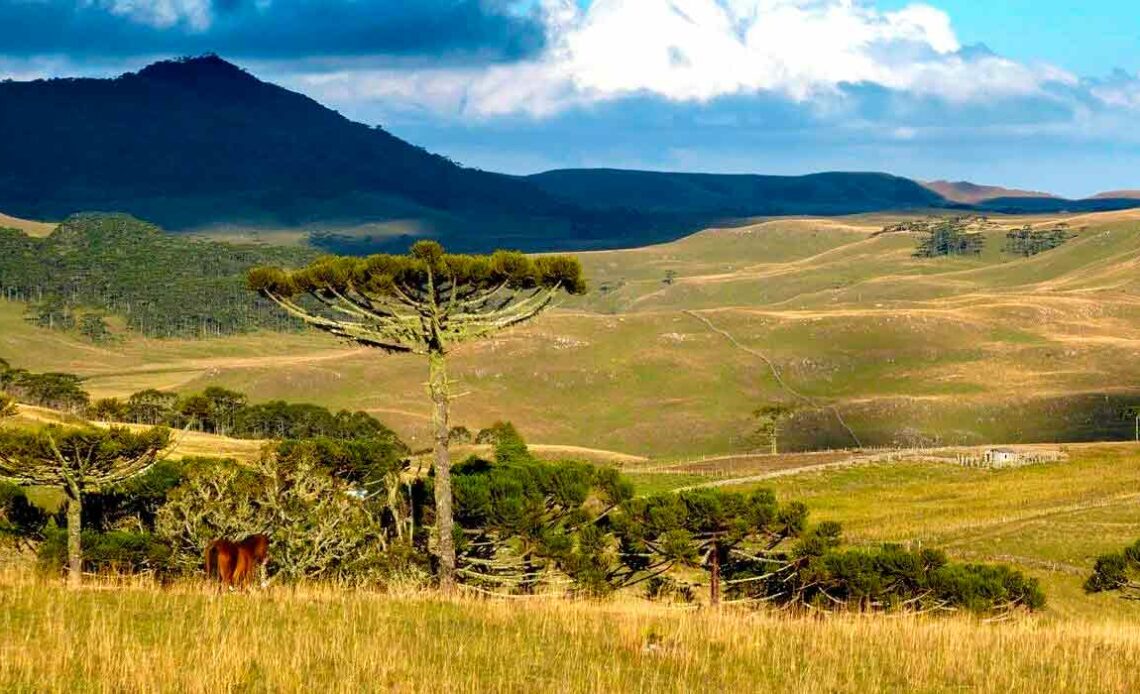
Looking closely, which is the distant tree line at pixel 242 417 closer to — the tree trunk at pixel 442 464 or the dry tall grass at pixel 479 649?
the tree trunk at pixel 442 464

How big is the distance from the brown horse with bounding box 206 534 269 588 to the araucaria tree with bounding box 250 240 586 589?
24.8ft

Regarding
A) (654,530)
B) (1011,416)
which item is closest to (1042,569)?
(654,530)

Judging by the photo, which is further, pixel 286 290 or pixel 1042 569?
pixel 1042 569

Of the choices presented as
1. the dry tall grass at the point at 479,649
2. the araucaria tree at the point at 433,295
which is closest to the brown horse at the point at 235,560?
the dry tall grass at the point at 479,649

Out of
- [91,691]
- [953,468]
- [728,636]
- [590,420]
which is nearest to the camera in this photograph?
[91,691]

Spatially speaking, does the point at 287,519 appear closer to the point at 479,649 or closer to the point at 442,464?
the point at 442,464

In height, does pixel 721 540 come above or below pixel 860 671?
below

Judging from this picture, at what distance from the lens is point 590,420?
640 feet

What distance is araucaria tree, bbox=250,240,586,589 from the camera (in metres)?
28.3

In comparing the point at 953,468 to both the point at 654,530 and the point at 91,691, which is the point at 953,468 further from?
the point at 91,691

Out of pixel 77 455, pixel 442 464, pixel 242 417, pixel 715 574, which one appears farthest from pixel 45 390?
pixel 442 464

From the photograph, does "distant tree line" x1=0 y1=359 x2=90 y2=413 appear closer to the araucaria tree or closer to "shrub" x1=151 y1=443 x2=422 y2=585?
"shrub" x1=151 y1=443 x2=422 y2=585

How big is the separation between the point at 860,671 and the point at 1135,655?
4310 millimetres

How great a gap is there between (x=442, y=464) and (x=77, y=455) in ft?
27.6
